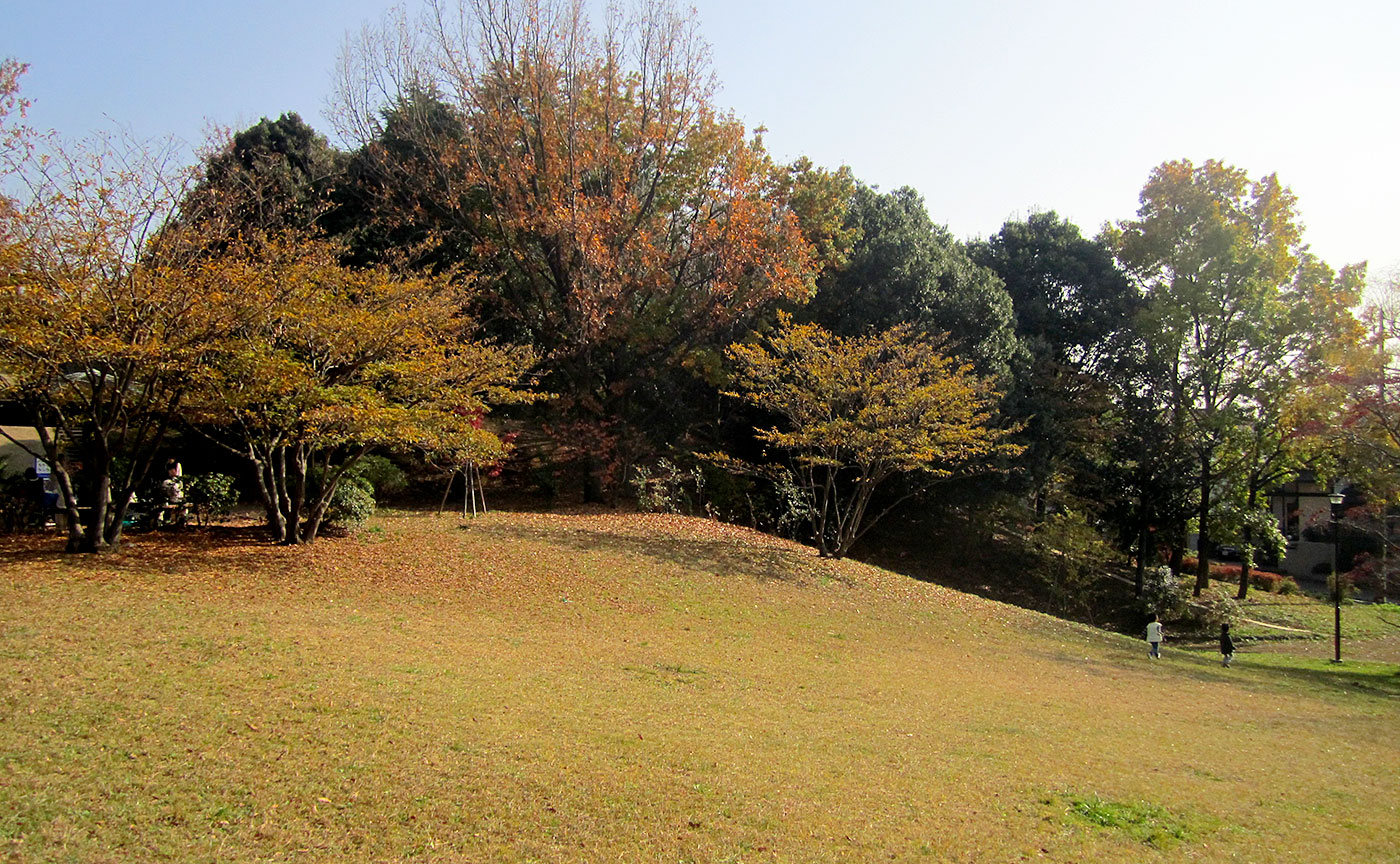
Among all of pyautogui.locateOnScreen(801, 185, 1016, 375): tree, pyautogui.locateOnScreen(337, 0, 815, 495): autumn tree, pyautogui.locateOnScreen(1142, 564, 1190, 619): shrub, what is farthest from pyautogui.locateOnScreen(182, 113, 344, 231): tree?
pyautogui.locateOnScreen(1142, 564, 1190, 619): shrub

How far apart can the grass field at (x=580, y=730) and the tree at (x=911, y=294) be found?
12300 millimetres

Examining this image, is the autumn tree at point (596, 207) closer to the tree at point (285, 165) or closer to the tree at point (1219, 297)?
the tree at point (285, 165)

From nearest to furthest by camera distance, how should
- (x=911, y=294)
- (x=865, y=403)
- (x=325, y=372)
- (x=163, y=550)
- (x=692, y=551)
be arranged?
(x=163, y=550) < (x=325, y=372) < (x=692, y=551) < (x=865, y=403) < (x=911, y=294)

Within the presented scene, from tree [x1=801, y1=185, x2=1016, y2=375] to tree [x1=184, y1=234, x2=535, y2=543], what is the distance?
43.8 feet

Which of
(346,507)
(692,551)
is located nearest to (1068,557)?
(692,551)

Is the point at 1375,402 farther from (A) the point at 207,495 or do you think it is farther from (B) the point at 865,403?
(A) the point at 207,495

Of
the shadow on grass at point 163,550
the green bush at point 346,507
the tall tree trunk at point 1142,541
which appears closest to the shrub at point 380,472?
the green bush at point 346,507

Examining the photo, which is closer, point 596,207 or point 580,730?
point 580,730

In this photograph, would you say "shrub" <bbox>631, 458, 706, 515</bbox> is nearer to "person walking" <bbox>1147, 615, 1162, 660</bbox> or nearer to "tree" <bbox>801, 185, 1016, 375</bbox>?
"tree" <bbox>801, 185, 1016, 375</bbox>

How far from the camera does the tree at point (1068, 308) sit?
28.8 metres

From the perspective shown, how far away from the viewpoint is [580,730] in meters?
7.18

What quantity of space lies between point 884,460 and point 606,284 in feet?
27.0

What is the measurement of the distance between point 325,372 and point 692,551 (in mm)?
8423

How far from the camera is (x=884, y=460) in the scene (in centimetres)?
1956
